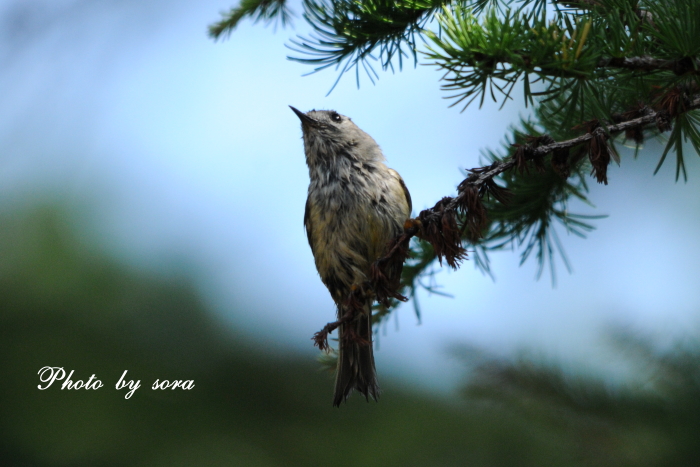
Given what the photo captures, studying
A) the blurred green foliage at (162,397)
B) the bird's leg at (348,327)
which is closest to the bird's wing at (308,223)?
the blurred green foliage at (162,397)

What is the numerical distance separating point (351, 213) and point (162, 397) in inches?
51.8

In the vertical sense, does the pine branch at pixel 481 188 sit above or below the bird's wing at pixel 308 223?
below

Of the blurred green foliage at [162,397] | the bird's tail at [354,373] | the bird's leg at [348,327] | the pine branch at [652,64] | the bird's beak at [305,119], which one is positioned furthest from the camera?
the bird's beak at [305,119]

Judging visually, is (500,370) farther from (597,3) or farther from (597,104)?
(597,3)

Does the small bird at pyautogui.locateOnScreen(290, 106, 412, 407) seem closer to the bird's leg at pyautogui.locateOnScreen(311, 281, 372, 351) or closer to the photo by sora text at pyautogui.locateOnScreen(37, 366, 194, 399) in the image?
the bird's leg at pyautogui.locateOnScreen(311, 281, 372, 351)

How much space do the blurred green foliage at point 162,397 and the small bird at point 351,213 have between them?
61 cm

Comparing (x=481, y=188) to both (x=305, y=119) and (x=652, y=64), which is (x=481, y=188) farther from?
(x=305, y=119)

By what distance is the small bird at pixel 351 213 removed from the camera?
2.13 metres

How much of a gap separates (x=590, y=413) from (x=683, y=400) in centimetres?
20

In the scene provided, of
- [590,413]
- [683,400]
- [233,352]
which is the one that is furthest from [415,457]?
[683,400]

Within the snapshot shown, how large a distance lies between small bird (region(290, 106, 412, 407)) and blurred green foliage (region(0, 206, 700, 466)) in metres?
0.61

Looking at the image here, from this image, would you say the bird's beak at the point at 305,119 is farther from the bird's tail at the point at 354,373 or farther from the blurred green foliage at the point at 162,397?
the blurred green foliage at the point at 162,397

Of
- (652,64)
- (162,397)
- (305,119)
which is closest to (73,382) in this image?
(162,397)

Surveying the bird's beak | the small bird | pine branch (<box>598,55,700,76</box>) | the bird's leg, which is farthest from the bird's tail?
pine branch (<box>598,55,700,76</box>)
